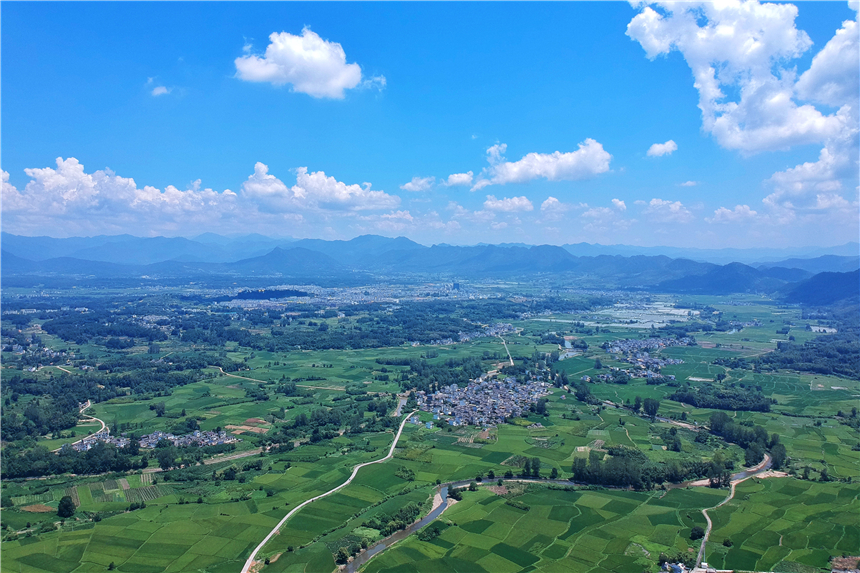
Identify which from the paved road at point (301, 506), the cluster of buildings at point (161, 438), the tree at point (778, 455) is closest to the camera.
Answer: the paved road at point (301, 506)

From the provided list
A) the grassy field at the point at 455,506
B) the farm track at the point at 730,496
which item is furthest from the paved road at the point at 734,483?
the grassy field at the point at 455,506

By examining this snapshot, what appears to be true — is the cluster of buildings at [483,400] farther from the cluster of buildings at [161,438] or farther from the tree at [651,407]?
the cluster of buildings at [161,438]

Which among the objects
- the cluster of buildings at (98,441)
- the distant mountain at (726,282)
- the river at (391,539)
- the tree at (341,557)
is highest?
the distant mountain at (726,282)

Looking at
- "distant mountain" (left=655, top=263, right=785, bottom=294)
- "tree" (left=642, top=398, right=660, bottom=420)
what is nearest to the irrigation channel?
"tree" (left=642, top=398, right=660, bottom=420)

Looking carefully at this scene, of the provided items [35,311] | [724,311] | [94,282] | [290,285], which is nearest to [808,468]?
[724,311]

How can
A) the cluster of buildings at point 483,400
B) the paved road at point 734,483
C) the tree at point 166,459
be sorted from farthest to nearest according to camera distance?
the cluster of buildings at point 483,400 → the tree at point 166,459 → the paved road at point 734,483

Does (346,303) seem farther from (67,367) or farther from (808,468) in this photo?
(808,468)
